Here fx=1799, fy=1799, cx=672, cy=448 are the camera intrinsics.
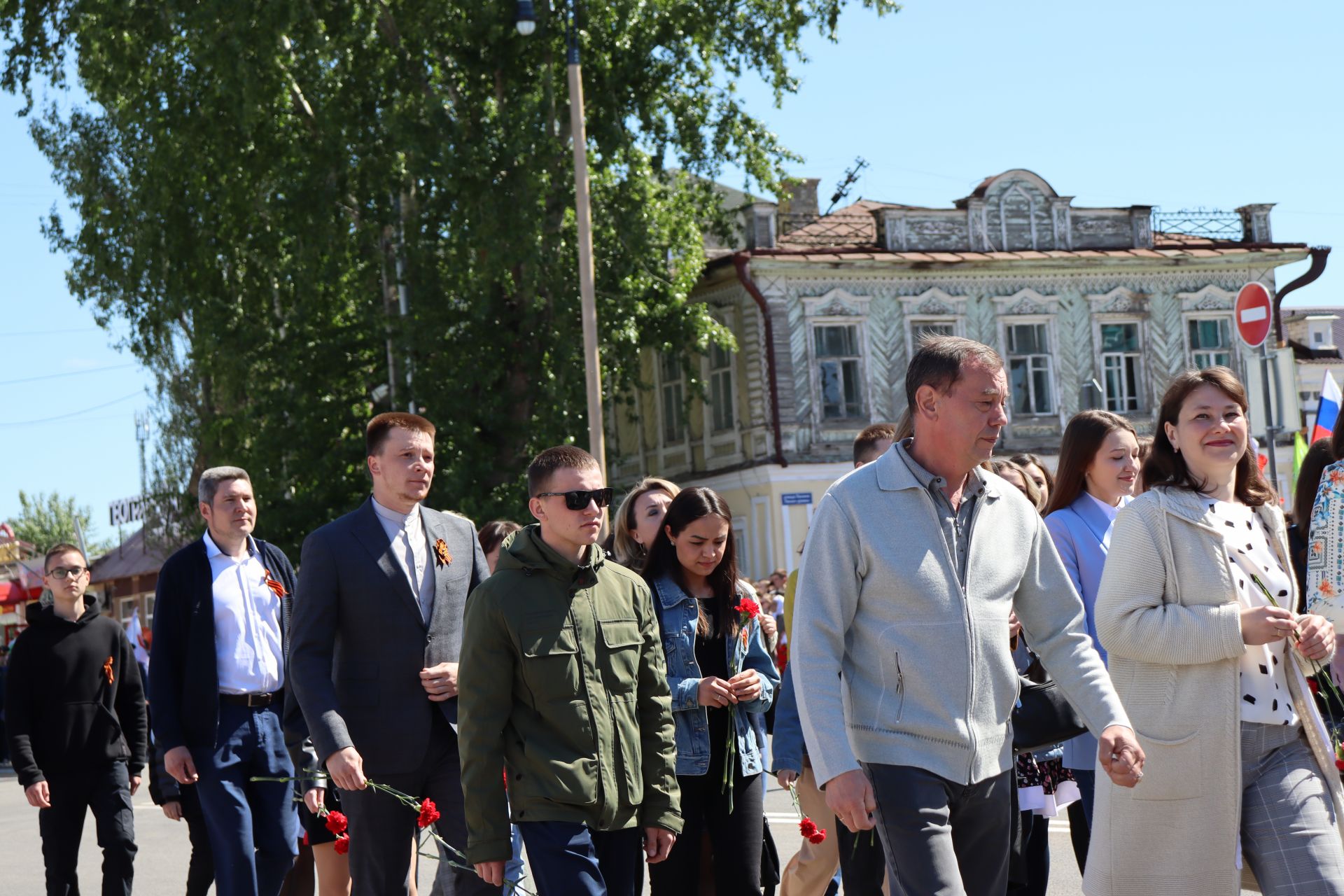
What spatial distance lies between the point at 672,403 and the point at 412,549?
A: 3380 centimetres

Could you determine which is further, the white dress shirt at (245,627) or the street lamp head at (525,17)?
the street lamp head at (525,17)

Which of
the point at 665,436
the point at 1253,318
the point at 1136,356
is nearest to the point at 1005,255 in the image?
the point at 1136,356

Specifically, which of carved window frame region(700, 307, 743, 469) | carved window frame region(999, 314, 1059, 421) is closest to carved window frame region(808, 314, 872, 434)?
carved window frame region(700, 307, 743, 469)

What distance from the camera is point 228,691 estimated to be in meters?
7.84

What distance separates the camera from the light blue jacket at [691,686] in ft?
22.4

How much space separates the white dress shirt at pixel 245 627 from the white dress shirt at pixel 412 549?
130 cm

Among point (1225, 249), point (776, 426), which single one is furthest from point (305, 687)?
point (1225, 249)

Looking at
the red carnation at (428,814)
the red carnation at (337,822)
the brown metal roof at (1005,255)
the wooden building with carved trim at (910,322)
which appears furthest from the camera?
the brown metal roof at (1005,255)

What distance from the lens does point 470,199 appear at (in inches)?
1115

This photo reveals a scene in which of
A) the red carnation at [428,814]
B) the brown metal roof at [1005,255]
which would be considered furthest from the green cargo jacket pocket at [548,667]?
the brown metal roof at [1005,255]

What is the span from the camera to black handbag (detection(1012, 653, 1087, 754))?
557 cm

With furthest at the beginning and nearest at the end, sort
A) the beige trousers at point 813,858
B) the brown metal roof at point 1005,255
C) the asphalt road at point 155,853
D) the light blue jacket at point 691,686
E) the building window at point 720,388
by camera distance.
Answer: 1. the building window at point 720,388
2. the brown metal roof at point 1005,255
3. the asphalt road at point 155,853
4. the beige trousers at point 813,858
5. the light blue jacket at point 691,686

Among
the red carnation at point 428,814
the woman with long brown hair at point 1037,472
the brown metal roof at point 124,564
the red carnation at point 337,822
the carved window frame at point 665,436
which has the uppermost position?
the carved window frame at point 665,436

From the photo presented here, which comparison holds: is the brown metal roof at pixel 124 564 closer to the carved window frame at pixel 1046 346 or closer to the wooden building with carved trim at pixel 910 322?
the wooden building with carved trim at pixel 910 322
